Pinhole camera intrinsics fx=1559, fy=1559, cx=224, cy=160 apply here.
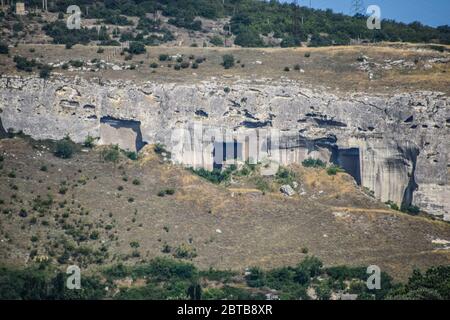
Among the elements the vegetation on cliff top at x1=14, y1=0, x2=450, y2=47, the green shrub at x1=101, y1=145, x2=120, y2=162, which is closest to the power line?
the vegetation on cliff top at x1=14, y1=0, x2=450, y2=47

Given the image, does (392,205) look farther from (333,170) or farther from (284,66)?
(284,66)

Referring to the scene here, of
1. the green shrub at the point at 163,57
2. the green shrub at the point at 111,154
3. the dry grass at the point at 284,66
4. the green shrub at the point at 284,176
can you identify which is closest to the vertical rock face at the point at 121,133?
the green shrub at the point at 111,154

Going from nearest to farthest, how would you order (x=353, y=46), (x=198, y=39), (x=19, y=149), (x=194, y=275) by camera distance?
(x=194, y=275) → (x=19, y=149) → (x=353, y=46) → (x=198, y=39)

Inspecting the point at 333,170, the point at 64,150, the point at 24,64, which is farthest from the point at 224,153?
the point at 24,64

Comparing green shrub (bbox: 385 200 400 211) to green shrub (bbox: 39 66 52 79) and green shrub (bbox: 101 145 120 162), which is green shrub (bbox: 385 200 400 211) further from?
green shrub (bbox: 39 66 52 79)
